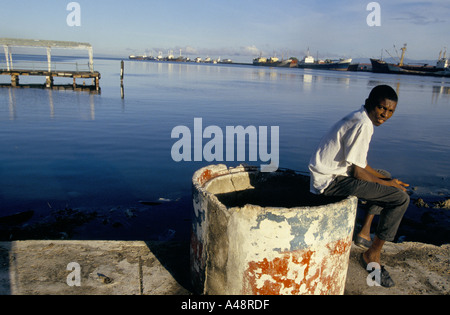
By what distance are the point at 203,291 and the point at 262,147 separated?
935cm

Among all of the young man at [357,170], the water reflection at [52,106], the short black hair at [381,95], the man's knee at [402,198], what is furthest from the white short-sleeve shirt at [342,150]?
the water reflection at [52,106]

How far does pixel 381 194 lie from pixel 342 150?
2.02ft

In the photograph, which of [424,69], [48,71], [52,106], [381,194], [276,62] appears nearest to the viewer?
[381,194]

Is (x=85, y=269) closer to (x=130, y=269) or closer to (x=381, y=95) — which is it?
(x=130, y=269)

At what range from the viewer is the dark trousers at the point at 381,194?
10.6ft

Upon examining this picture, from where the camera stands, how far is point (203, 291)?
9.68 ft

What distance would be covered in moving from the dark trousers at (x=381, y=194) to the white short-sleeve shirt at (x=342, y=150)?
9cm

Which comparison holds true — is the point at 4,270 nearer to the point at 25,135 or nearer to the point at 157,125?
the point at 25,135

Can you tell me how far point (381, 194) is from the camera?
10.8 ft

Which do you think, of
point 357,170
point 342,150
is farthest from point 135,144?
point 357,170

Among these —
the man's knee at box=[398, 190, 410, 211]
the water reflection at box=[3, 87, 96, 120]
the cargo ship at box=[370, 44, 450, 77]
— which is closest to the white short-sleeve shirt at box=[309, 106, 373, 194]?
the man's knee at box=[398, 190, 410, 211]

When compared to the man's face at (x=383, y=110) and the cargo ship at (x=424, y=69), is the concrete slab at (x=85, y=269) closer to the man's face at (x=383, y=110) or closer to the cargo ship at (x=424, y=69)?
the man's face at (x=383, y=110)
